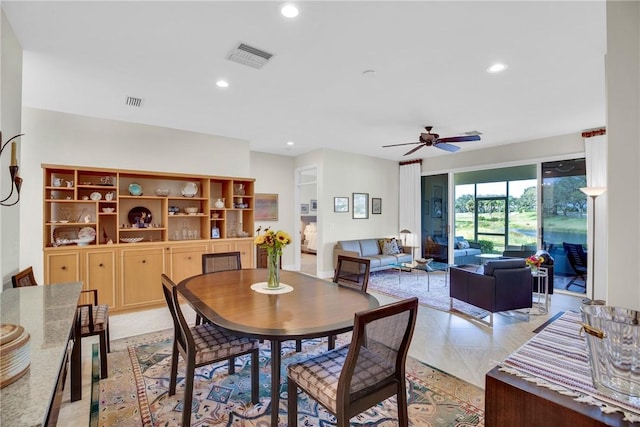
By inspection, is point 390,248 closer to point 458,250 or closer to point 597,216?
point 458,250

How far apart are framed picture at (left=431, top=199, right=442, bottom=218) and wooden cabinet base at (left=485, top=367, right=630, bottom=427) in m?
6.64

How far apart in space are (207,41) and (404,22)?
1544 mm

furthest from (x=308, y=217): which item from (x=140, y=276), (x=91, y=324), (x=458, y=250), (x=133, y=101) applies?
(x=91, y=324)

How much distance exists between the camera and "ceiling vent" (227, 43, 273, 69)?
2.56 m

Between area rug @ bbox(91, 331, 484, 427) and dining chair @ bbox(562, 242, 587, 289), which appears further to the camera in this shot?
dining chair @ bbox(562, 242, 587, 289)

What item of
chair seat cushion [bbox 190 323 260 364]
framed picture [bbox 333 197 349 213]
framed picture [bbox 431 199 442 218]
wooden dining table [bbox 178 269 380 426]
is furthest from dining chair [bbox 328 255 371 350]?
framed picture [bbox 431 199 442 218]

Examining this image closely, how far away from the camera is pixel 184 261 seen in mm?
4625

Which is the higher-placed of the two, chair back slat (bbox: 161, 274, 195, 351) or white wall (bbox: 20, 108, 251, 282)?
white wall (bbox: 20, 108, 251, 282)

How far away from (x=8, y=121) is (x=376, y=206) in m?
6.47

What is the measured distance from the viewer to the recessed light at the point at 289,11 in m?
2.04

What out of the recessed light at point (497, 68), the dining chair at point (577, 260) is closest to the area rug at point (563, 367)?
the recessed light at point (497, 68)

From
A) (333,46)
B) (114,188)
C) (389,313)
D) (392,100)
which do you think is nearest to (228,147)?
(114,188)

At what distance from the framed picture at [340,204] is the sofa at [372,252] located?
2.34 ft

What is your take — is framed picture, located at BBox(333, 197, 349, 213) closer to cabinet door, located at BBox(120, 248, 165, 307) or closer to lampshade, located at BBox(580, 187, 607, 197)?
cabinet door, located at BBox(120, 248, 165, 307)
